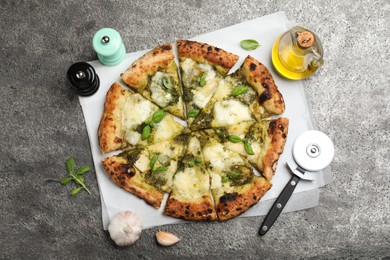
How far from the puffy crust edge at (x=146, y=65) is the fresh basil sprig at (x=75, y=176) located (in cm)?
50

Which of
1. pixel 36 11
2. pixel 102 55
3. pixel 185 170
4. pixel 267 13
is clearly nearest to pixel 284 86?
pixel 267 13

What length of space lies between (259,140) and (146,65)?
2.24 ft

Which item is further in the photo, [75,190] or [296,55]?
[75,190]

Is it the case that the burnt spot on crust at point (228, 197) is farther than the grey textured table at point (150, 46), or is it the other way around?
the grey textured table at point (150, 46)

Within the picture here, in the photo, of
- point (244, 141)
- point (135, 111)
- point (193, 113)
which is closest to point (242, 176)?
point (244, 141)

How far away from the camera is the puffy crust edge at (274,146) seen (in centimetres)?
266

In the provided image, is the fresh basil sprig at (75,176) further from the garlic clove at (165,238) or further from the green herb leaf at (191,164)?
the green herb leaf at (191,164)

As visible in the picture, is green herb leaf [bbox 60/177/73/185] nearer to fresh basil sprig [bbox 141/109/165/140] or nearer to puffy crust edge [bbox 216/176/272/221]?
fresh basil sprig [bbox 141/109/165/140]

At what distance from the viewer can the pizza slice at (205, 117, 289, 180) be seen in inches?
105

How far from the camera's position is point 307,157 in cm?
274

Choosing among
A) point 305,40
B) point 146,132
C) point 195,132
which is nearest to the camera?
point 305,40

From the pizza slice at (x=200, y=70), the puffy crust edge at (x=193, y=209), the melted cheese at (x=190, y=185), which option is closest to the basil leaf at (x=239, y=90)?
the pizza slice at (x=200, y=70)

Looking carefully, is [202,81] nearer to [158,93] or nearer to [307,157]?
[158,93]

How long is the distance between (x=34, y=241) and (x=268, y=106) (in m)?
1.40
